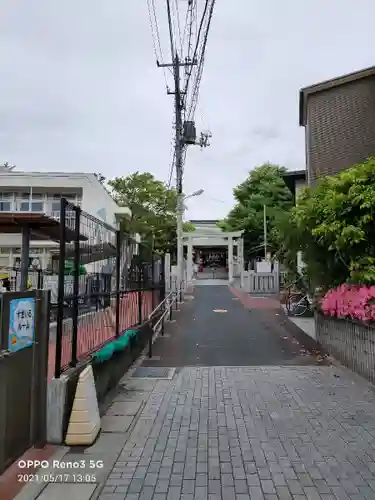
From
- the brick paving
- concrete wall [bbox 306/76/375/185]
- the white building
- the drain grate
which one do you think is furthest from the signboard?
the white building

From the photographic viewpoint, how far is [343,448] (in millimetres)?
4469

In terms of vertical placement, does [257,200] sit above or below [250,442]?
above

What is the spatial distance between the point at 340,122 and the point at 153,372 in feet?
43.5

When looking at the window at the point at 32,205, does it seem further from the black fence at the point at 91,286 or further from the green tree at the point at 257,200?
the black fence at the point at 91,286

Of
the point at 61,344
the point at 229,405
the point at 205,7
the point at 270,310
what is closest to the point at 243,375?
the point at 229,405

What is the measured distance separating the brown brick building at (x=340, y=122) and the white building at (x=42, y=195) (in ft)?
44.1

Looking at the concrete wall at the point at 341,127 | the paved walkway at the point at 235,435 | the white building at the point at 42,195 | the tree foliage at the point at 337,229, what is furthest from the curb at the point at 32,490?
the white building at the point at 42,195

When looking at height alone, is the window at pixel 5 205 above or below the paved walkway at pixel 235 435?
above

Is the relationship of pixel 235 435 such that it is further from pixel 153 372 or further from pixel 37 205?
pixel 37 205

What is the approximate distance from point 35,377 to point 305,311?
483 inches

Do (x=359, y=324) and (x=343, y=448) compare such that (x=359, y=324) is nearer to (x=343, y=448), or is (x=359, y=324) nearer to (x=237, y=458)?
(x=343, y=448)

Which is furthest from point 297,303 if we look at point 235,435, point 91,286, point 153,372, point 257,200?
point 257,200

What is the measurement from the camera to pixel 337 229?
320 inches

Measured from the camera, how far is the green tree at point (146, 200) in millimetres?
33562
